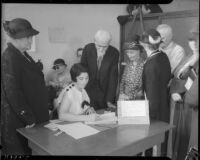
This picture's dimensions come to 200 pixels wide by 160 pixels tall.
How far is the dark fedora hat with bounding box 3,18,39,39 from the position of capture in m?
1.29

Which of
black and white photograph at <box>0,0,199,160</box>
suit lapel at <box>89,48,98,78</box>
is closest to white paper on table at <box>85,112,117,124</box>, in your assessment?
black and white photograph at <box>0,0,199,160</box>

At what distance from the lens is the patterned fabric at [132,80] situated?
4.38 ft

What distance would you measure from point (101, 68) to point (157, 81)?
1.03ft

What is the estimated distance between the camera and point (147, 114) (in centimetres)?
134

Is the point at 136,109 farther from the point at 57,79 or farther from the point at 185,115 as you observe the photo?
the point at 57,79

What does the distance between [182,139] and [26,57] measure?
965 millimetres

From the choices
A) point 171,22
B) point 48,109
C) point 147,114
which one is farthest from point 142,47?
point 48,109

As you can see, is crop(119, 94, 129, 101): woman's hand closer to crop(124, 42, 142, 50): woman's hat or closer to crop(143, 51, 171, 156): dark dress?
crop(143, 51, 171, 156): dark dress

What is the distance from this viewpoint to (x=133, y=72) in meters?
1.35

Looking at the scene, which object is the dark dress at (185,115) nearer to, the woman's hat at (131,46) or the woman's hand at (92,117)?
the woman's hat at (131,46)

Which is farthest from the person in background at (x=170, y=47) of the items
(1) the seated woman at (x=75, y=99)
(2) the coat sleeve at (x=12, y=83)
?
(2) the coat sleeve at (x=12, y=83)

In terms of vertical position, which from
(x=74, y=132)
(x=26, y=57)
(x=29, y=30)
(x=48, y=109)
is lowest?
(x=74, y=132)

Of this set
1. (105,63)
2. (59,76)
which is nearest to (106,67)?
(105,63)

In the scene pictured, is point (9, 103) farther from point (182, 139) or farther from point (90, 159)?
point (182, 139)
